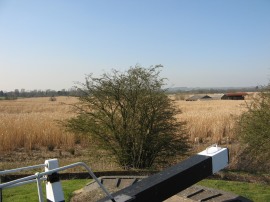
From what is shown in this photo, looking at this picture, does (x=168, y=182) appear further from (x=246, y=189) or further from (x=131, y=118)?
(x=131, y=118)

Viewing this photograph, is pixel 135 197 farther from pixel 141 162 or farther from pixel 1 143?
pixel 1 143

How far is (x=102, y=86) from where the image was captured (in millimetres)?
10516

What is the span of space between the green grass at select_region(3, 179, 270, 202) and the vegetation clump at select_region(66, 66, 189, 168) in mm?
2665

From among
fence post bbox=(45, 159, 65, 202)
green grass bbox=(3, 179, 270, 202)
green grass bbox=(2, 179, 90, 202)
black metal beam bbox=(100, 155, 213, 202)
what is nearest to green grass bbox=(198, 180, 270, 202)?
green grass bbox=(3, 179, 270, 202)

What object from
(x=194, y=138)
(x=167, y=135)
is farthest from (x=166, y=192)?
(x=194, y=138)

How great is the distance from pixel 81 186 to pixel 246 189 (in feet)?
11.7

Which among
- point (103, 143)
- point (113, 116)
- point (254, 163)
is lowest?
point (254, 163)

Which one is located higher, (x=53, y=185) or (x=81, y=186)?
(x=53, y=185)

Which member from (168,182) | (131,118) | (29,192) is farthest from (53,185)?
(131,118)

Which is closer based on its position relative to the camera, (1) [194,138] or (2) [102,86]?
(2) [102,86]

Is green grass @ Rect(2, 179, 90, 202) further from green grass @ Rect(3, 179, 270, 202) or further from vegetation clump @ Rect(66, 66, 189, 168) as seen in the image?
vegetation clump @ Rect(66, 66, 189, 168)

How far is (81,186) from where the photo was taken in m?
7.45

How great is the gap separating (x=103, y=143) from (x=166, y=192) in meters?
6.48

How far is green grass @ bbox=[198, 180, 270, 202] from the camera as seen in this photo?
260 inches
